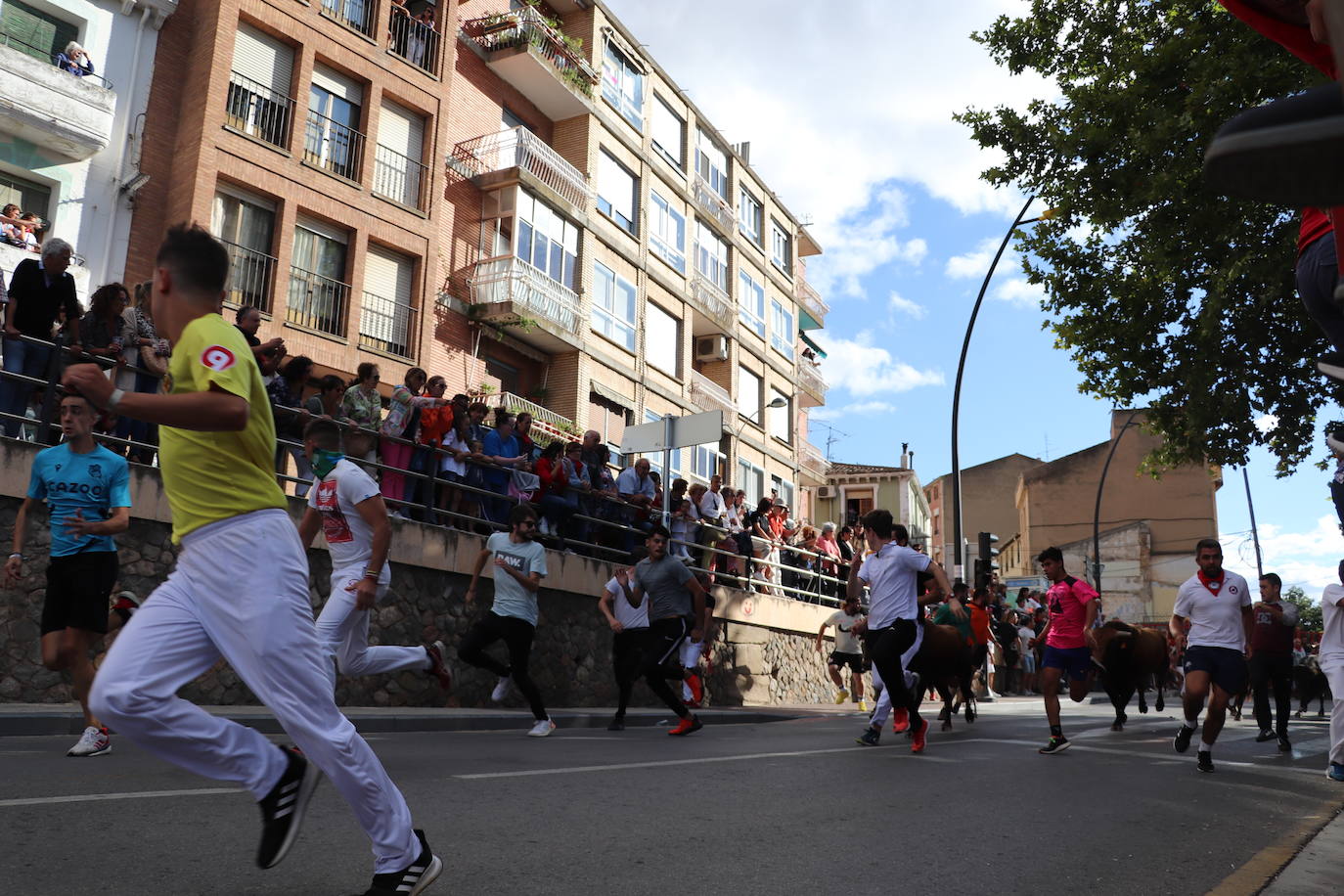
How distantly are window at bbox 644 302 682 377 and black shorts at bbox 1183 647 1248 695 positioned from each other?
23.4 m

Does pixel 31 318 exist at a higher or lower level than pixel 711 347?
lower

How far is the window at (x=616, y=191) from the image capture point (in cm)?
3064

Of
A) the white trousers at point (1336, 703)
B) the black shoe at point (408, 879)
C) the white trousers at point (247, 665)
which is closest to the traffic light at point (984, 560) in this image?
the white trousers at point (1336, 703)

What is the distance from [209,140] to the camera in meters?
20.2

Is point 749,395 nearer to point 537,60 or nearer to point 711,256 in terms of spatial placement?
point 711,256

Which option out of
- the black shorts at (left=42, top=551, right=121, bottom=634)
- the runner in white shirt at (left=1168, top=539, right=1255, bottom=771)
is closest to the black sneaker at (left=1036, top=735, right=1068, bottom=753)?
the runner in white shirt at (left=1168, top=539, right=1255, bottom=771)

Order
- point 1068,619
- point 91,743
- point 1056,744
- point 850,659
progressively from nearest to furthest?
point 91,743 < point 1056,744 < point 1068,619 < point 850,659

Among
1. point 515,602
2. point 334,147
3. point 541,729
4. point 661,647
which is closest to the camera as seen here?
point 541,729

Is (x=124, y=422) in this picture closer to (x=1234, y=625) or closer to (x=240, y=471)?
(x=240, y=471)

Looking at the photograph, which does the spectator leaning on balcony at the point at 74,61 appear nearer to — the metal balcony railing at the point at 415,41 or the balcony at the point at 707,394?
the metal balcony railing at the point at 415,41

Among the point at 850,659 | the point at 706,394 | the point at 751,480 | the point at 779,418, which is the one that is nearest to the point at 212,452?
the point at 850,659

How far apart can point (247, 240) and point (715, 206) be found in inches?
751

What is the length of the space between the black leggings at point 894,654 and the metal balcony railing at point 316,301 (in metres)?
14.7

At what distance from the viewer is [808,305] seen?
4556cm
